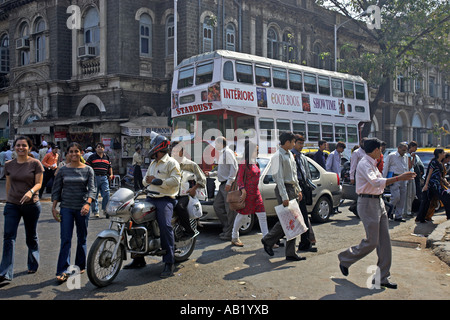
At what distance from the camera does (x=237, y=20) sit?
2475cm

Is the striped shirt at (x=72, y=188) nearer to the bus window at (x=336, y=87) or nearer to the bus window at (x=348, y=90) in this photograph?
the bus window at (x=336, y=87)

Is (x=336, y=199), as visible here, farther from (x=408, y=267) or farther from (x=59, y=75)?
(x=59, y=75)

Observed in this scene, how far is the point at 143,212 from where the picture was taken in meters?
5.71

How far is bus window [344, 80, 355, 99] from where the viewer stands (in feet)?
66.3

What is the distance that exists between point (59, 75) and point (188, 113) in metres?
11.5

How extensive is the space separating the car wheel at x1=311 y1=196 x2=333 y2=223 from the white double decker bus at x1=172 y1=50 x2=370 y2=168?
19.1 feet

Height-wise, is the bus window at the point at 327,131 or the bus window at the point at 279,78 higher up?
the bus window at the point at 279,78

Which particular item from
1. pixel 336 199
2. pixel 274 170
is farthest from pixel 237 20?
pixel 274 170

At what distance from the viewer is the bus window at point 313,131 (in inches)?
708

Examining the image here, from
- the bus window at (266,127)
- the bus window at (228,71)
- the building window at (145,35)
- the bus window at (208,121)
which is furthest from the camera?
the building window at (145,35)

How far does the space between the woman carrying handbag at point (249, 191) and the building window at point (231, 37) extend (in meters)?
17.8

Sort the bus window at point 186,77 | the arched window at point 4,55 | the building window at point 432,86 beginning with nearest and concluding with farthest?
1. the bus window at point 186,77
2. the arched window at point 4,55
3. the building window at point 432,86

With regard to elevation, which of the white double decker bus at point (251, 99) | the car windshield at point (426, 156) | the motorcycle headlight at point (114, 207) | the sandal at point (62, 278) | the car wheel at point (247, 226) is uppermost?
the white double decker bus at point (251, 99)

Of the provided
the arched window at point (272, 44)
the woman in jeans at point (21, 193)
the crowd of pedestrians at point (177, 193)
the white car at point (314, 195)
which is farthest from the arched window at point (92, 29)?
the woman in jeans at point (21, 193)
